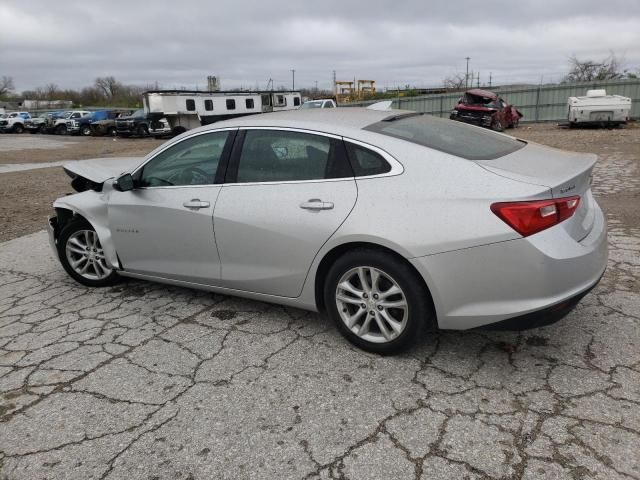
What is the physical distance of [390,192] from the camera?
3002 mm

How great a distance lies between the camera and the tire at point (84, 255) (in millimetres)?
4594

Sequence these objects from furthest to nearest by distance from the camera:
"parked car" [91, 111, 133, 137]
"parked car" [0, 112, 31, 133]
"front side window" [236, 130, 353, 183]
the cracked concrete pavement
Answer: "parked car" [0, 112, 31, 133] → "parked car" [91, 111, 133, 137] → "front side window" [236, 130, 353, 183] → the cracked concrete pavement

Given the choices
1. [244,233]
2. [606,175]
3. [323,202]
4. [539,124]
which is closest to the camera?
[323,202]

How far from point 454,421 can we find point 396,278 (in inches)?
32.6

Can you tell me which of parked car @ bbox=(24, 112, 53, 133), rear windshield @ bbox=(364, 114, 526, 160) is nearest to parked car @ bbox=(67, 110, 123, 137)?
parked car @ bbox=(24, 112, 53, 133)

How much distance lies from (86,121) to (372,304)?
3558 cm

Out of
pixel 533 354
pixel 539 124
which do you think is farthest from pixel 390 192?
pixel 539 124

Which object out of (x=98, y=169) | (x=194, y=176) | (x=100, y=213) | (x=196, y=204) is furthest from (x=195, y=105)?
(x=196, y=204)

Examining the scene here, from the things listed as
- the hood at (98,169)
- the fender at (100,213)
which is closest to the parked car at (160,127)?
the hood at (98,169)

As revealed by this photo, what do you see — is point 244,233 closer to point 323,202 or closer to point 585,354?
point 323,202

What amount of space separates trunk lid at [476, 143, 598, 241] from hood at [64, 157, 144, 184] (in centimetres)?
302

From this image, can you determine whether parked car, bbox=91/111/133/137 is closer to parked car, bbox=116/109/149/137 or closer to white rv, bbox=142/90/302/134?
parked car, bbox=116/109/149/137

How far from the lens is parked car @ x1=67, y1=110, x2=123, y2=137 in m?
33.8

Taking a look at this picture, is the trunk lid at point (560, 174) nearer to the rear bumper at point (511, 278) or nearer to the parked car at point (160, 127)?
the rear bumper at point (511, 278)
